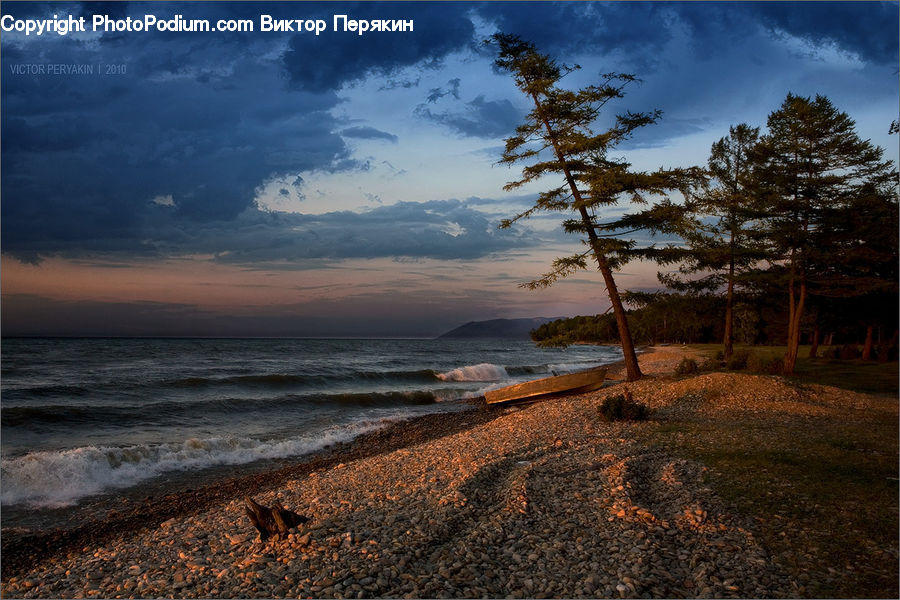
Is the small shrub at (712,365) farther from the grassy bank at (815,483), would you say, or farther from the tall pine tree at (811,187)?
the grassy bank at (815,483)

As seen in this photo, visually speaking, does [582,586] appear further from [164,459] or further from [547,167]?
[547,167]

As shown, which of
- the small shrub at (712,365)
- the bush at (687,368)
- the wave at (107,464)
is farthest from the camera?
the small shrub at (712,365)

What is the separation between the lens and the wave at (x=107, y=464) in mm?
11422

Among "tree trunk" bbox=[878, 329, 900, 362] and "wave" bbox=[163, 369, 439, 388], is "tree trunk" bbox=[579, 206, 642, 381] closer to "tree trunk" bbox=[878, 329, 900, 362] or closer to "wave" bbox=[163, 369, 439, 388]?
"tree trunk" bbox=[878, 329, 900, 362]

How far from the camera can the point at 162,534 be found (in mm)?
8070

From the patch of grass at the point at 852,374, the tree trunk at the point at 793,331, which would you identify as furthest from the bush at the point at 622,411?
the tree trunk at the point at 793,331

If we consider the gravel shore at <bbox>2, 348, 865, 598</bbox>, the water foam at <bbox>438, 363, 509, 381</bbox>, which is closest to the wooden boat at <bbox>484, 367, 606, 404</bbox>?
the gravel shore at <bbox>2, 348, 865, 598</bbox>

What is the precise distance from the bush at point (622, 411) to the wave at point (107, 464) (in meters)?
8.28

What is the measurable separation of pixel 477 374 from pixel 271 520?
32822 mm

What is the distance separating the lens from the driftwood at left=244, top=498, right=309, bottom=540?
6.81 m

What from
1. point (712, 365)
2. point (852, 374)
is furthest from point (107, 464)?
point (852, 374)

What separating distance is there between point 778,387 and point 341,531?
1636cm

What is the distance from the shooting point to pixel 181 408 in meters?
22.8

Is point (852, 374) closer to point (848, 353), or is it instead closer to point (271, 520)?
point (848, 353)
